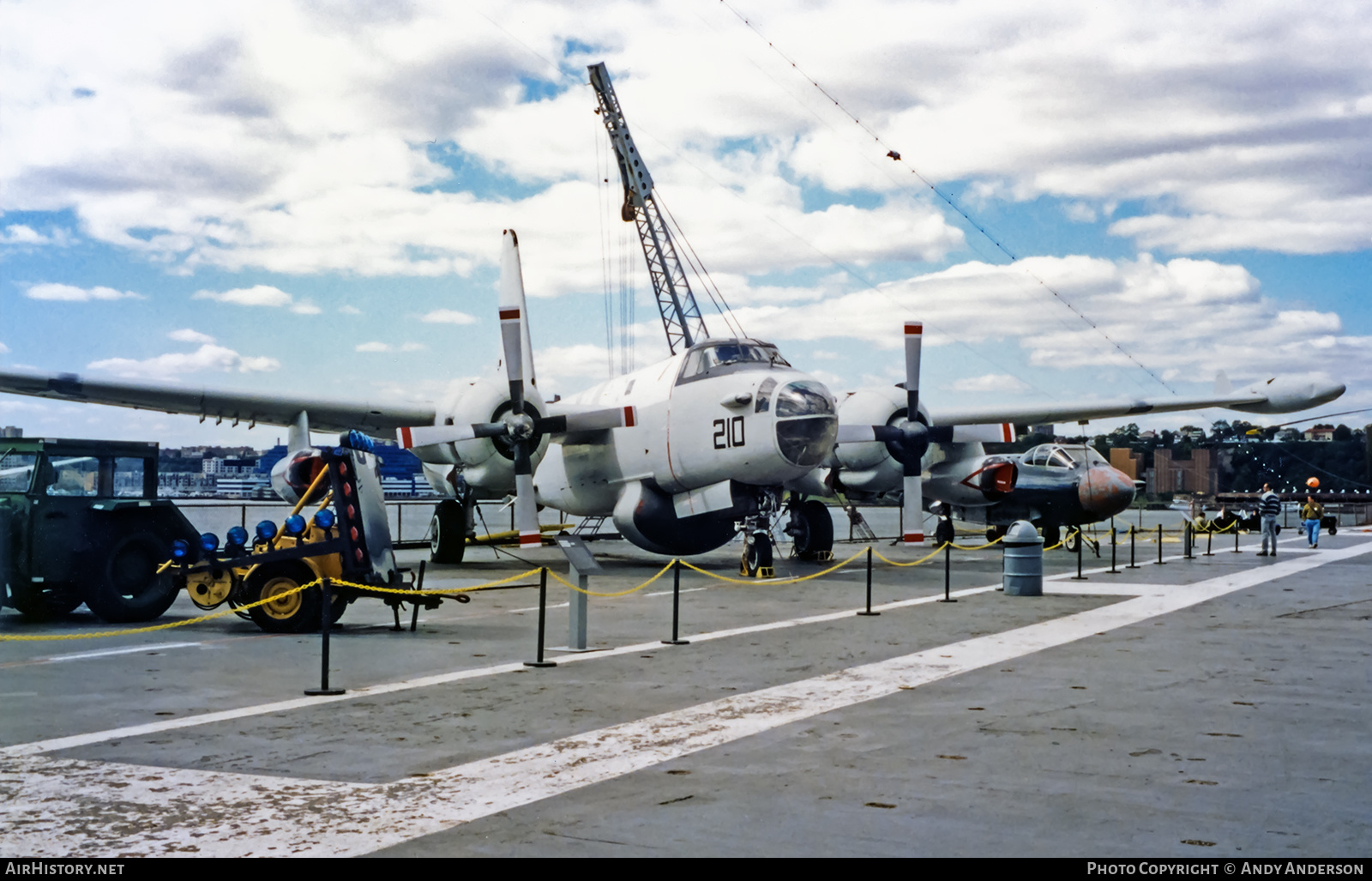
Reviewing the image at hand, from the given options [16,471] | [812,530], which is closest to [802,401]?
[812,530]

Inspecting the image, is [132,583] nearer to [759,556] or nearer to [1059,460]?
[759,556]

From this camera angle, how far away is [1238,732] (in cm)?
784

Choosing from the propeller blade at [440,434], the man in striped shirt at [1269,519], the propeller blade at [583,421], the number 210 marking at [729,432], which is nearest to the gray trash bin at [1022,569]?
the number 210 marking at [729,432]

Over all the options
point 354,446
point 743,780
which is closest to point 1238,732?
point 743,780

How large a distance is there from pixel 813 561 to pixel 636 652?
14.2 meters

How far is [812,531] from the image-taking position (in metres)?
26.0

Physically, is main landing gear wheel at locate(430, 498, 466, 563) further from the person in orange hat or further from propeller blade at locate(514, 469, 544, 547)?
the person in orange hat

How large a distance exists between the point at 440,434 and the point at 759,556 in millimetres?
6994

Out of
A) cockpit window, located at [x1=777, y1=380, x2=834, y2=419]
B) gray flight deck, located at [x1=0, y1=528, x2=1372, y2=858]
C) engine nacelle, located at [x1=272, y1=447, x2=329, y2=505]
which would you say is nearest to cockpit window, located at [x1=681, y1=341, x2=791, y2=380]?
cockpit window, located at [x1=777, y1=380, x2=834, y2=419]

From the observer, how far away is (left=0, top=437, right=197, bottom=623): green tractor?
13500 mm

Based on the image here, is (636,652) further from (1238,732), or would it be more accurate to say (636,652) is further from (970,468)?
(970,468)

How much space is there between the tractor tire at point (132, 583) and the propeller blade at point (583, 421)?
384 inches

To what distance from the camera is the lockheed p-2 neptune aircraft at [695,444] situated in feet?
67.2

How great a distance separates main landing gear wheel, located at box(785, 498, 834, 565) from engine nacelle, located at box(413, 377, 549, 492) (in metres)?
5.97
